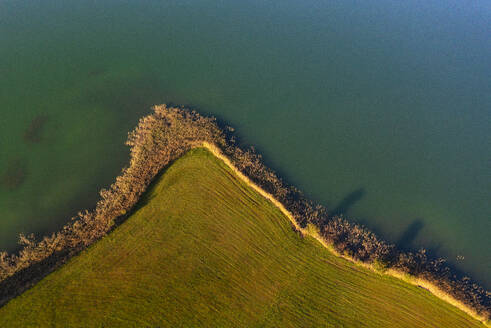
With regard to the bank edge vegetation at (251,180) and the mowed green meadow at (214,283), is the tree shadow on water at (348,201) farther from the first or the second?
the mowed green meadow at (214,283)

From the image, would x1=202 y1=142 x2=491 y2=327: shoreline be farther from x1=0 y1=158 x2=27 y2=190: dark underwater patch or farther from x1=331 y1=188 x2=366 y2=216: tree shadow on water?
x1=0 y1=158 x2=27 y2=190: dark underwater patch

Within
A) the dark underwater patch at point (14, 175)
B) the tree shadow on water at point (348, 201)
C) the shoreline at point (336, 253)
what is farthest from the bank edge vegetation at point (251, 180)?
the dark underwater patch at point (14, 175)

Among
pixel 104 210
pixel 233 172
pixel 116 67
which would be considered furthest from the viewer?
pixel 116 67

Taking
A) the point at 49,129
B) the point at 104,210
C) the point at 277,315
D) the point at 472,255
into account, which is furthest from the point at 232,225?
the point at 49,129

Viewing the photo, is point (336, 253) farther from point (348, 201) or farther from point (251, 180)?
point (251, 180)

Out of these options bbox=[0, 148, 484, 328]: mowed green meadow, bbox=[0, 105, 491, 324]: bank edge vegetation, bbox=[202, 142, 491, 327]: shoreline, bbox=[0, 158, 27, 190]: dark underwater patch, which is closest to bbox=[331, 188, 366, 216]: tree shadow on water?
bbox=[0, 105, 491, 324]: bank edge vegetation

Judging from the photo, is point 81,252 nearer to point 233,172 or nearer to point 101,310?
point 101,310

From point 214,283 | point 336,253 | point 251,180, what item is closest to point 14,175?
point 214,283
